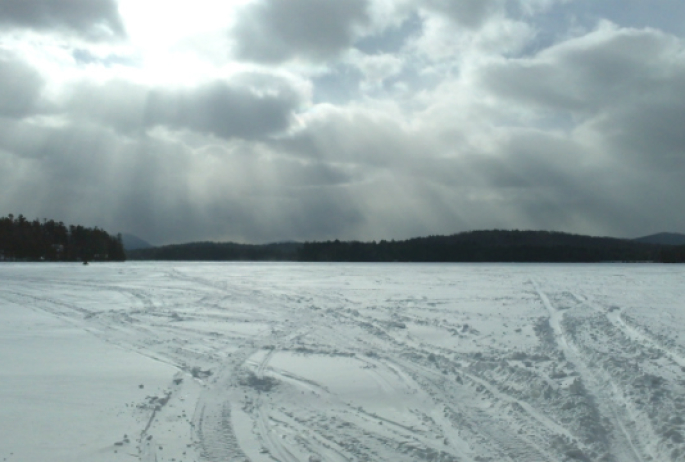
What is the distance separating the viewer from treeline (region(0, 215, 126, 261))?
263 feet

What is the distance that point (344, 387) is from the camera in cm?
673

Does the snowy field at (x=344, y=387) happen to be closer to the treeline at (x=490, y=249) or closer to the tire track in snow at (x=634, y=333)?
the tire track in snow at (x=634, y=333)

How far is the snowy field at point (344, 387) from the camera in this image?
468cm

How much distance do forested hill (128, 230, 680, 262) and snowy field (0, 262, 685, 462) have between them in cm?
9076

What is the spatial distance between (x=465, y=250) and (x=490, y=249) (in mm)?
4972

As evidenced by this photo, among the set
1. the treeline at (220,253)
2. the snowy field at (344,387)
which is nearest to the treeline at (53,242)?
the treeline at (220,253)

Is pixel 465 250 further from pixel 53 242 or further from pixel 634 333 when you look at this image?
pixel 634 333

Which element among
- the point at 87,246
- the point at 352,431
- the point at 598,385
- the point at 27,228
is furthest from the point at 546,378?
the point at 87,246

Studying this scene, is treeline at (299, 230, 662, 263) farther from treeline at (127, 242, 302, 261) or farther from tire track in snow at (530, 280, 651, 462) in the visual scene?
tire track in snow at (530, 280, 651, 462)

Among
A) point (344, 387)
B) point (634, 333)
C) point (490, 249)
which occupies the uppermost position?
point (490, 249)

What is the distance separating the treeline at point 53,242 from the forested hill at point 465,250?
93.9 ft

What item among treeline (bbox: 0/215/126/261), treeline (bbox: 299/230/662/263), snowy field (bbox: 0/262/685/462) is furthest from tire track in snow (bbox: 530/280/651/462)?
treeline (bbox: 299/230/662/263)

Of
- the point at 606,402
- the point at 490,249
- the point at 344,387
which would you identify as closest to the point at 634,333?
the point at 606,402

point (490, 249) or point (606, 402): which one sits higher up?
point (490, 249)
